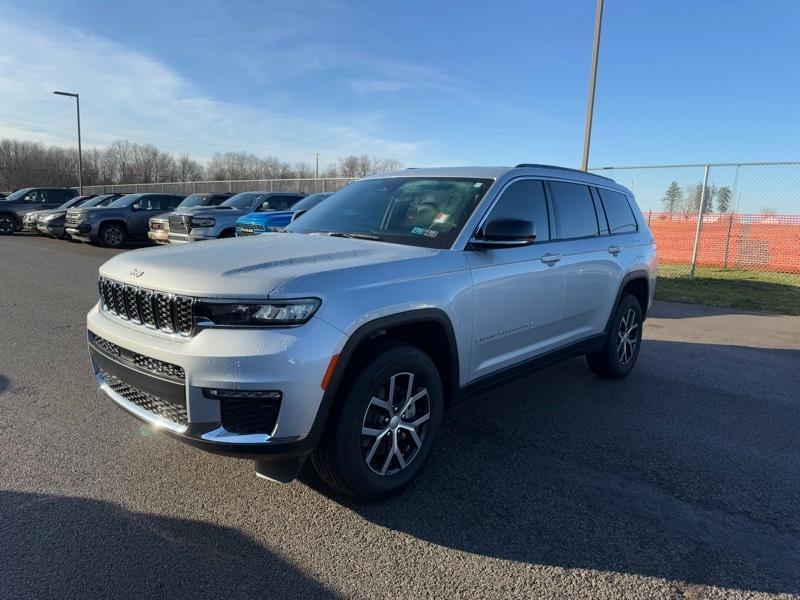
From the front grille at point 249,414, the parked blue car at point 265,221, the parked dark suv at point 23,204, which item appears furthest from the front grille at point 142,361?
the parked dark suv at point 23,204

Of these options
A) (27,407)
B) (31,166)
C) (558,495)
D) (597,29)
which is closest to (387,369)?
(558,495)

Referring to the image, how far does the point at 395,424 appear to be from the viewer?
303 cm

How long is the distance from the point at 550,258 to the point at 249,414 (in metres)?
2.55

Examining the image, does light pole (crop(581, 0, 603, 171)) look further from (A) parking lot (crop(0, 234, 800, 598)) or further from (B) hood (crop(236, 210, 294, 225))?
(A) parking lot (crop(0, 234, 800, 598))

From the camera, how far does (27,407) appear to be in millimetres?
4203

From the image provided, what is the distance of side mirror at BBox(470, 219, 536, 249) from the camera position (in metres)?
3.36

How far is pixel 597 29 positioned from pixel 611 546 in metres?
11.9

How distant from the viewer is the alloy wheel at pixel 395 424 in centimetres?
294

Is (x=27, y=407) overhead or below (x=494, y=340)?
below

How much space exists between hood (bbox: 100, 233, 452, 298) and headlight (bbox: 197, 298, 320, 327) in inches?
2.0

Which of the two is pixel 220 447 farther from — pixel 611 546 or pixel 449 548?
pixel 611 546

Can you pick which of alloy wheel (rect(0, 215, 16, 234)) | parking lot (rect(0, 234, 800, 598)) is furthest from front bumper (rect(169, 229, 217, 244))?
alloy wheel (rect(0, 215, 16, 234))

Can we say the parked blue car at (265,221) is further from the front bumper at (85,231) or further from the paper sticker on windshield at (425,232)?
the paper sticker on windshield at (425,232)

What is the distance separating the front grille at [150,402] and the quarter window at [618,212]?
13.5 ft
